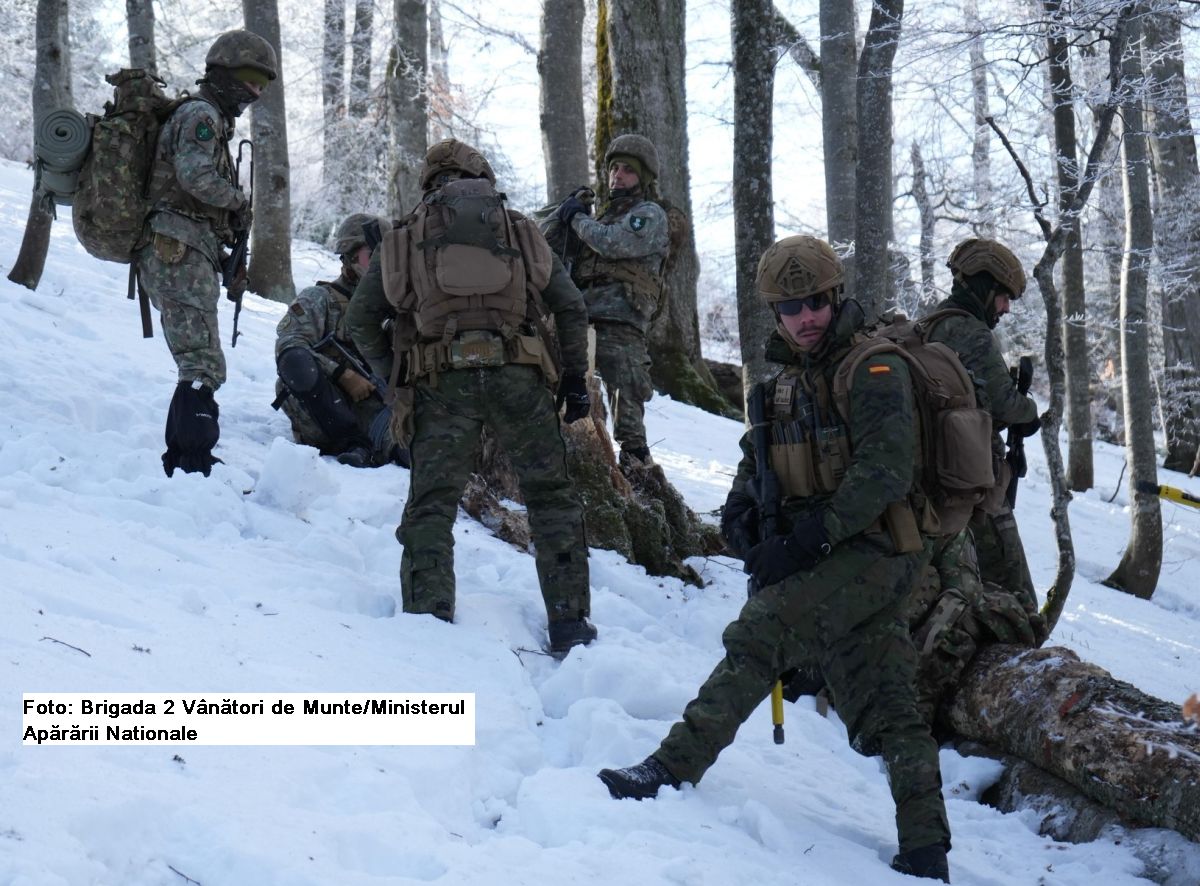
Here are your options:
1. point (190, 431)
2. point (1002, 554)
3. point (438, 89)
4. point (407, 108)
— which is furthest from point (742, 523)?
point (438, 89)

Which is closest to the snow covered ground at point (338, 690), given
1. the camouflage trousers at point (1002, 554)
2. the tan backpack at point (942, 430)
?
the tan backpack at point (942, 430)

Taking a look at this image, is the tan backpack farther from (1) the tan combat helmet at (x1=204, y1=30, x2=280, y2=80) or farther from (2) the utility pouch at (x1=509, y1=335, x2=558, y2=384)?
(1) the tan combat helmet at (x1=204, y1=30, x2=280, y2=80)

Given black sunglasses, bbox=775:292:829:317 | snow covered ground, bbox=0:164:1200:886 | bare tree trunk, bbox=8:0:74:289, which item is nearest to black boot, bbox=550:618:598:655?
snow covered ground, bbox=0:164:1200:886

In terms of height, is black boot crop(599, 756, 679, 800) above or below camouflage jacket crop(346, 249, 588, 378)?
below

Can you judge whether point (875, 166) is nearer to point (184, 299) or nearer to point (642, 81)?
point (642, 81)

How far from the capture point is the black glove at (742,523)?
13.0 ft

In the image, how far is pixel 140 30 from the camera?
471 inches

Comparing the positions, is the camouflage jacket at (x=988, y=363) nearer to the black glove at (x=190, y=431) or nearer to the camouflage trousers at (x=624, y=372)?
the camouflage trousers at (x=624, y=372)

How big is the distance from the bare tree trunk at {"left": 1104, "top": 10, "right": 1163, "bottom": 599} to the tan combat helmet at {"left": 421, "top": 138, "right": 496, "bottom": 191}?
8399 millimetres

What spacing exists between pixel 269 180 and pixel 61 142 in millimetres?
7600

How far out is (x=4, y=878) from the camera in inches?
90.2

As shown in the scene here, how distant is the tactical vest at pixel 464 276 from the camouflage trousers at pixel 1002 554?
2.93 metres

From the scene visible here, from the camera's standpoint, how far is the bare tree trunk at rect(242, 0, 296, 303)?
1300 cm

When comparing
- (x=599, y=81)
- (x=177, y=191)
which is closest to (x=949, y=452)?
(x=177, y=191)
